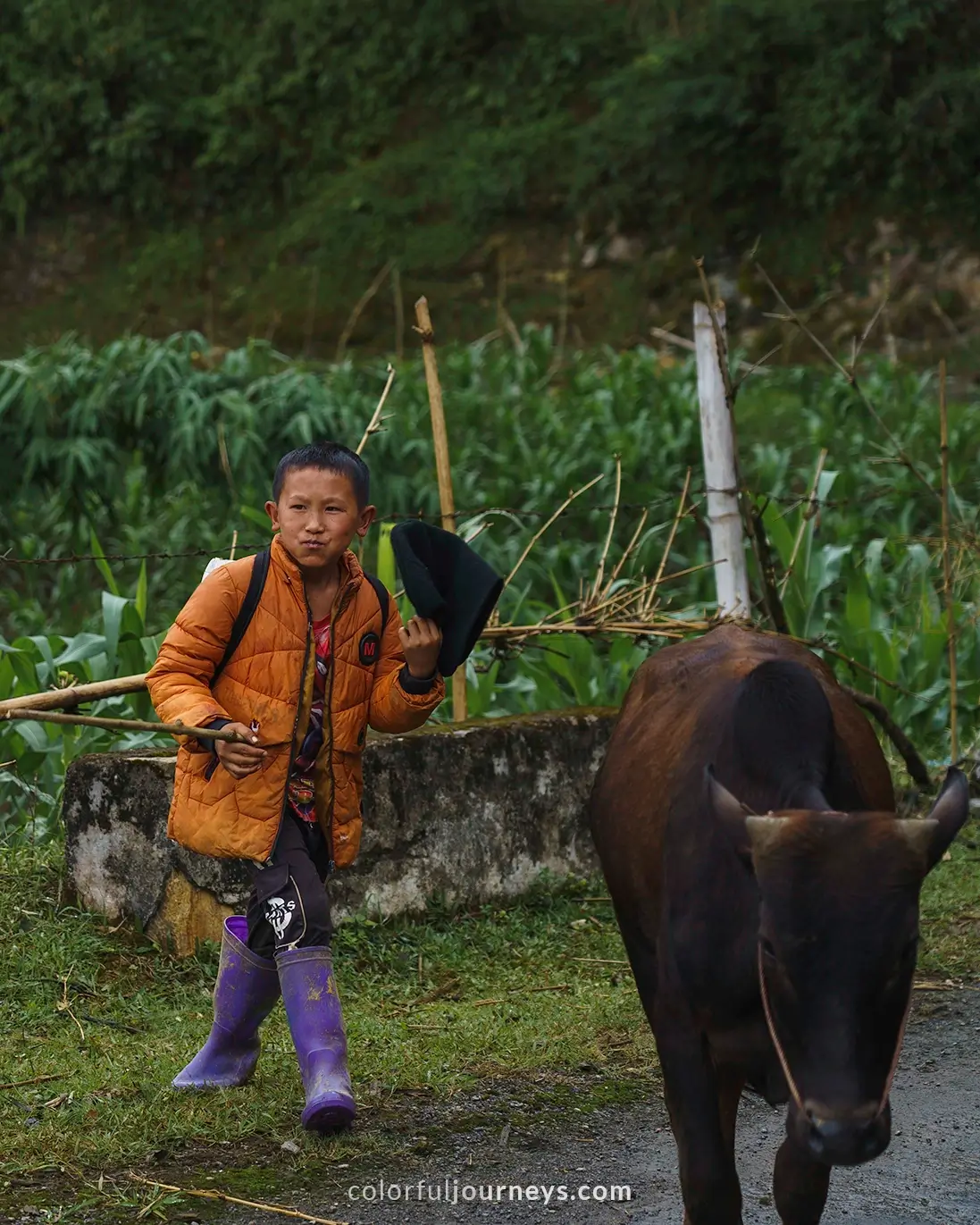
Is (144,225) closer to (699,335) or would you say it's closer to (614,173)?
(614,173)

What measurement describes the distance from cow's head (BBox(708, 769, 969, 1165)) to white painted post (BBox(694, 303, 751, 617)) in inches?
144

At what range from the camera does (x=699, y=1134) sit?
316 cm

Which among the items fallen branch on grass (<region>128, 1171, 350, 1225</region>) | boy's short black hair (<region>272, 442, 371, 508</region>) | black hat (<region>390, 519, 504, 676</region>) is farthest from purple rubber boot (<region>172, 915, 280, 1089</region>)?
boy's short black hair (<region>272, 442, 371, 508</region>)

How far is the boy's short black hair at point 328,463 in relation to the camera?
389 centimetres

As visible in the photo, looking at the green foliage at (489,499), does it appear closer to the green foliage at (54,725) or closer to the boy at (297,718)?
the green foliage at (54,725)

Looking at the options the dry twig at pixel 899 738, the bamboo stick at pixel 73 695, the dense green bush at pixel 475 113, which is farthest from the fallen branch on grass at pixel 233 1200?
the dense green bush at pixel 475 113

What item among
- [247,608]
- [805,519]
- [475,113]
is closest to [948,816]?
[247,608]

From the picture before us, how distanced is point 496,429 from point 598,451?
3.76 feet

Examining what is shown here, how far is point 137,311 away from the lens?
18.9 meters

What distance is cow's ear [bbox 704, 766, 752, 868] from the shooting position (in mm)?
2787

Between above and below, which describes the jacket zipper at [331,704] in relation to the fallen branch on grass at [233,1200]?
above

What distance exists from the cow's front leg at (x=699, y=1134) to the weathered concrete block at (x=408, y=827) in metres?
2.26

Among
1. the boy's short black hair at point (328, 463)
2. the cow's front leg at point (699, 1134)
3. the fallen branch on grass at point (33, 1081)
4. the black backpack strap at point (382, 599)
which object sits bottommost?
the fallen branch on grass at point (33, 1081)

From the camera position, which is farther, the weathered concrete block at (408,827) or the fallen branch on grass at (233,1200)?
the weathered concrete block at (408,827)
